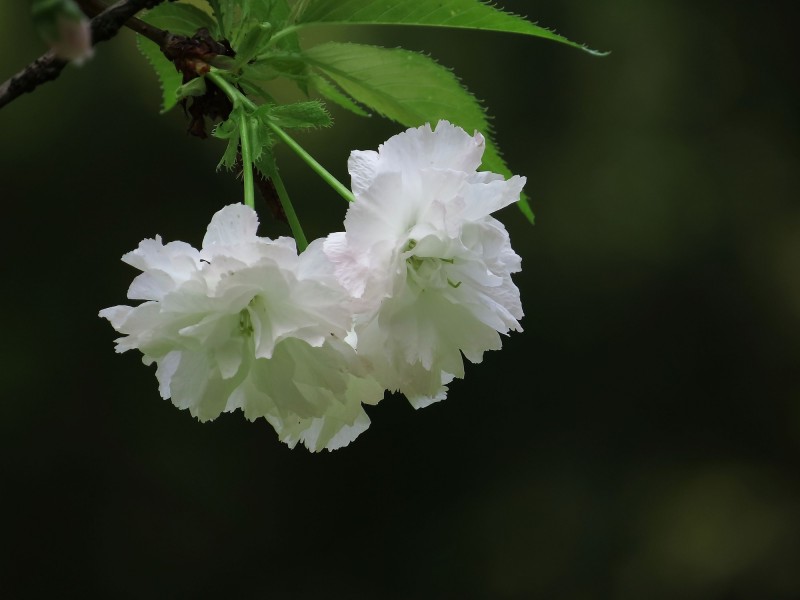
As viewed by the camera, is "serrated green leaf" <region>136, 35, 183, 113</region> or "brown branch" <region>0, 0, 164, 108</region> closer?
"brown branch" <region>0, 0, 164, 108</region>

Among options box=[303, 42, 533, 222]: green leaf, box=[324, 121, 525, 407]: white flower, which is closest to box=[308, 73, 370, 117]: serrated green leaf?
box=[303, 42, 533, 222]: green leaf

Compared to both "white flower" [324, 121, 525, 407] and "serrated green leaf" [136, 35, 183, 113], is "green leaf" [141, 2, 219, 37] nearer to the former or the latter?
"serrated green leaf" [136, 35, 183, 113]

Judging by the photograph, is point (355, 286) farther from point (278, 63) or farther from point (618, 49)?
point (618, 49)

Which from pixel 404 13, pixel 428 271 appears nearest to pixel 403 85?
pixel 404 13

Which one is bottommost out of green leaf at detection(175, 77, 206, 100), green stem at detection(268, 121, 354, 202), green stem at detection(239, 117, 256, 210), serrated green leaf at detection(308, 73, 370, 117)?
serrated green leaf at detection(308, 73, 370, 117)

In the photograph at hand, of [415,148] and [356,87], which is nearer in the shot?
[415,148]

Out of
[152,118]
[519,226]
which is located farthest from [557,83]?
[152,118]

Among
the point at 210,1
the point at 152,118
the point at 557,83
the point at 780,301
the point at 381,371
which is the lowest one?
the point at 780,301

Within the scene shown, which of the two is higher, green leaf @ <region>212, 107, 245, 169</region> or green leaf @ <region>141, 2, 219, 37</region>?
green leaf @ <region>141, 2, 219, 37</region>
